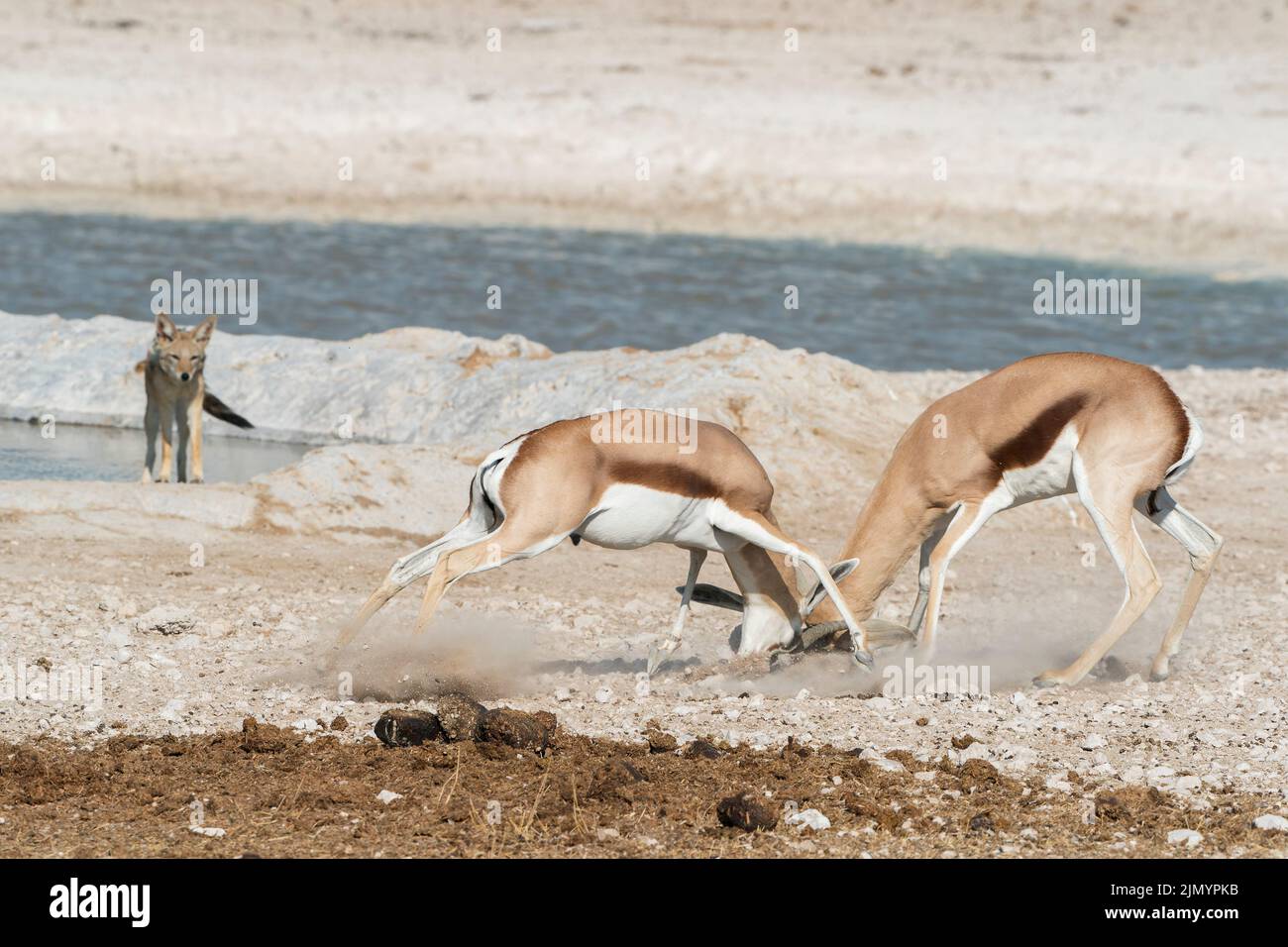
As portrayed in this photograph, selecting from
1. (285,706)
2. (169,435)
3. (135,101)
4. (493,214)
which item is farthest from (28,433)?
(135,101)

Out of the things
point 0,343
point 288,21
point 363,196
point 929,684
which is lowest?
point 929,684

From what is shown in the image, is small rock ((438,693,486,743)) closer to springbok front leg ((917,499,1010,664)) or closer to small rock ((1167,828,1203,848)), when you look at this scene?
springbok front leg ((917,499,1010,664))

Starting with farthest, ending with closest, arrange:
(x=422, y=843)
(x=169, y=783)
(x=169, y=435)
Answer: (x=169, y=435)
(x=169, y=783)
(x=422, y=843)

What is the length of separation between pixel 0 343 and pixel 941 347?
1277cm

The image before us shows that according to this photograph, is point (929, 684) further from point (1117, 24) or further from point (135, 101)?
point (1117, 24)

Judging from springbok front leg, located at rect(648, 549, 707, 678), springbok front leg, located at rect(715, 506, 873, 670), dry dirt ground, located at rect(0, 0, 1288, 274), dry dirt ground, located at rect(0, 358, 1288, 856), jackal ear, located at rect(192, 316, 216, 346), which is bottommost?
dry dirt ground, located at rect(0, 358, 1288, 856)

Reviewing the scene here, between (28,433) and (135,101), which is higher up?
(135,101)

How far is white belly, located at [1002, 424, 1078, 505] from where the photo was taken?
8.39 m

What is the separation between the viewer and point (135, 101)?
3734 centimetres

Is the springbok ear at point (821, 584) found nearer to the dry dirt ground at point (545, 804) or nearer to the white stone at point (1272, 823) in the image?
the dry dirt ground at point (545, 804)

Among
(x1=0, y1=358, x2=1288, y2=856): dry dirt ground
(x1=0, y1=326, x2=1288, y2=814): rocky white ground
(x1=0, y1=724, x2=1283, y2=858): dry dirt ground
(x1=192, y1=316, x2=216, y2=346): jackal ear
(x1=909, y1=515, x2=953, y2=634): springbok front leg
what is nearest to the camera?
(x1=0, y1=724, x2=1283, y2=858): dry dirt ground

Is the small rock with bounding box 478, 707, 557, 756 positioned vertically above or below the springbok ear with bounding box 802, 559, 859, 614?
below

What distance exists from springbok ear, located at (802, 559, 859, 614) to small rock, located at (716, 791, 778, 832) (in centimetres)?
231

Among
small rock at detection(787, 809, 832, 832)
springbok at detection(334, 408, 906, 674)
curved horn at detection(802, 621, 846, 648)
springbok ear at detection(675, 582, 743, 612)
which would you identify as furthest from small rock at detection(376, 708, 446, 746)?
curved horn at detection(802, 621, 846, 648)
